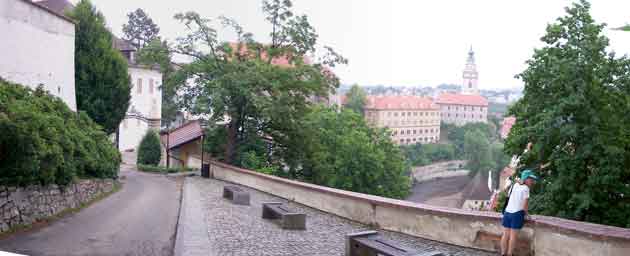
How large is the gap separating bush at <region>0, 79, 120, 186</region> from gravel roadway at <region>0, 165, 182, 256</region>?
0.79 m

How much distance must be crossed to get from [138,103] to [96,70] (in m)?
8.13

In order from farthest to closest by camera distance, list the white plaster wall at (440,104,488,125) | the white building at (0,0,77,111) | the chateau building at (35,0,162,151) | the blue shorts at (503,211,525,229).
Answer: the white plaster wall at (440,104,488,125)
the chateau building at (35,0,162,151)
the white building at (0,0,77,111)
the blue shorts at (503,211,525,229)

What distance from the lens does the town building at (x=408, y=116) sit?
318ft

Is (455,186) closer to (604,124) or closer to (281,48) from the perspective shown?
(281,48)

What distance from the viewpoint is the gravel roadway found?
6.80 m

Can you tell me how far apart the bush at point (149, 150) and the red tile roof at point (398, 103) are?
230ft

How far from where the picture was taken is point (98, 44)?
21.8m

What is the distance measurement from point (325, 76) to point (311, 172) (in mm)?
3644

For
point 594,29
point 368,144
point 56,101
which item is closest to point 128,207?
point 56,101

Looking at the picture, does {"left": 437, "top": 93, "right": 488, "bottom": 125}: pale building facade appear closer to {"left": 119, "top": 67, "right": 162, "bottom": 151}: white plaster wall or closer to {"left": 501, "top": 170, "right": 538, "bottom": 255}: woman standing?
{"left": 119, "top": 67, "right": 162, "bottom": 151}: white plaster wall

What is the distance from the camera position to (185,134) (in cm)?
2406

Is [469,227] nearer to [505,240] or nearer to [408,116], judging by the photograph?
[505,240]

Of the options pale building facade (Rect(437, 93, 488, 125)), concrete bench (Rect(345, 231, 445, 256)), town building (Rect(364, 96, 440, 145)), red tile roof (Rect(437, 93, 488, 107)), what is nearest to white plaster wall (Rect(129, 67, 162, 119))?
concrete bench (Rect(345, 231, 445, 256))

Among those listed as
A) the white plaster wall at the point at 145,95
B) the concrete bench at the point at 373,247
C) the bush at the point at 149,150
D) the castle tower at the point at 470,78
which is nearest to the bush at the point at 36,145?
the concrete bench at the point at 373,247
